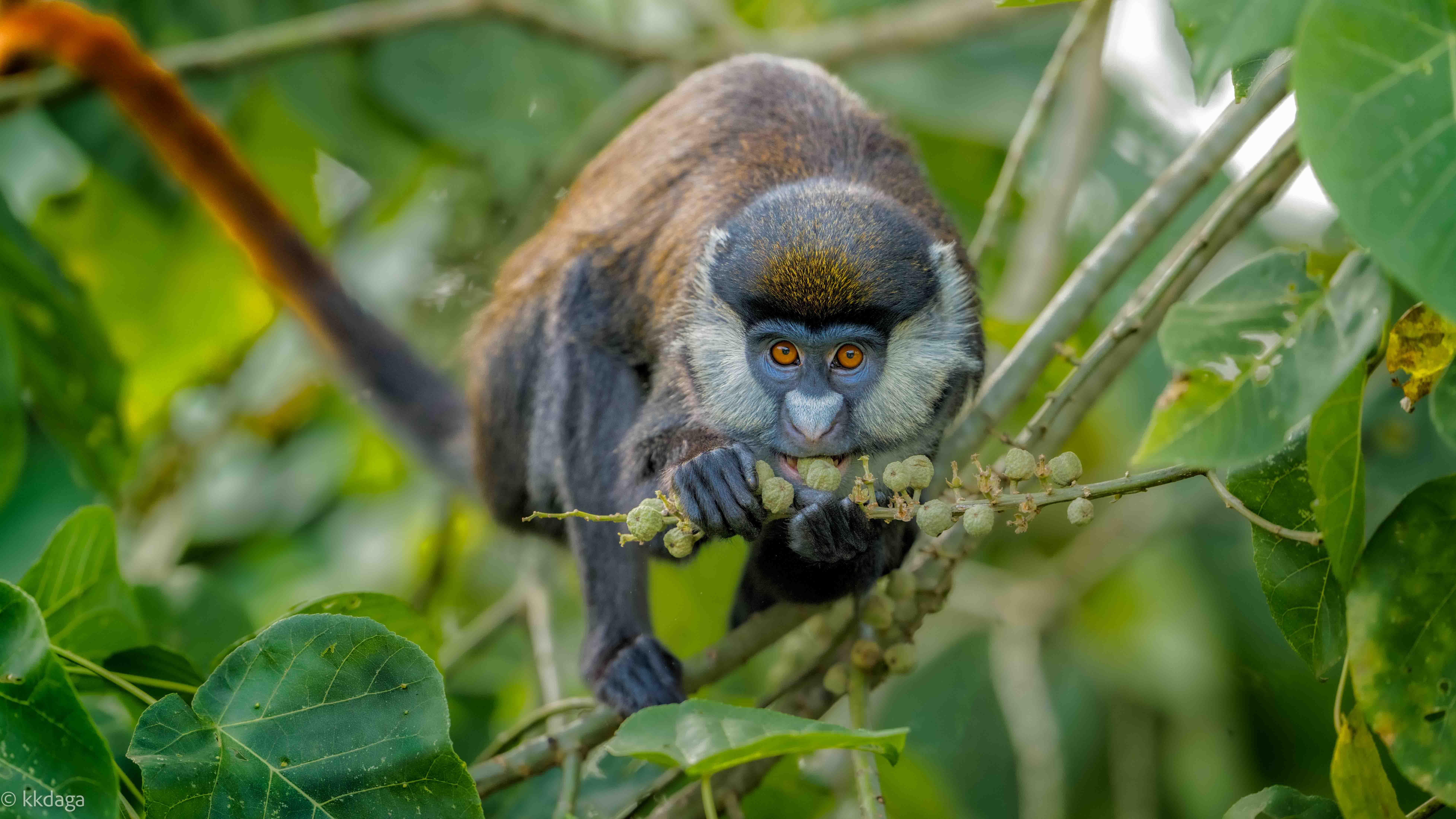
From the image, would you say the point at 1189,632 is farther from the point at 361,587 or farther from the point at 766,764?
the point at 361,587

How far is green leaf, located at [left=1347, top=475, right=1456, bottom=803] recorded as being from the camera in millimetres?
2018

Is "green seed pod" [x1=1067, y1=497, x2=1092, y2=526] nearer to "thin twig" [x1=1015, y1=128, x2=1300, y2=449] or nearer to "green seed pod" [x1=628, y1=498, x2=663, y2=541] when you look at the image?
"thin twig" [x1=1015, y1=128, x2=1300, y2=449]

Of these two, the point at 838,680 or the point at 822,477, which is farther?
the point at 838,680

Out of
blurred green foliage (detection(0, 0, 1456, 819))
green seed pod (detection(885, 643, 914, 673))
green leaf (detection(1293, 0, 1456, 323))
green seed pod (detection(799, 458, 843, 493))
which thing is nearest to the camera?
green leaf (detection(1293, 0, 1456, 323))

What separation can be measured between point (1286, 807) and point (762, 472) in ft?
4.69

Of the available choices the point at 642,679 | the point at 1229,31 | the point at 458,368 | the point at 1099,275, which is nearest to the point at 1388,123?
the point at 1229,31

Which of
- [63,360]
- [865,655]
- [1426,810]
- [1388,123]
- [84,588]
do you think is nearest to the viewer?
[1388,123]

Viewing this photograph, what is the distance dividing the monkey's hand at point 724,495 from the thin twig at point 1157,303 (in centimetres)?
71

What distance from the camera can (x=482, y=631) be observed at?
5.12 m

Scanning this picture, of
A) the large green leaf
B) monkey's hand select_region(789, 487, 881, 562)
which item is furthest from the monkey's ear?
the large green leaf

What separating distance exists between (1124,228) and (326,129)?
147 inches

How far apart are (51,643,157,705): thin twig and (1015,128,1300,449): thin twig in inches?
83.4

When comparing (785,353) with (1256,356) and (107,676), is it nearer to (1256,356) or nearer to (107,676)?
(1256,356)

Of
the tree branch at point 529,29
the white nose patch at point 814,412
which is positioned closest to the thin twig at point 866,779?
the white nose patch at point 814,412
